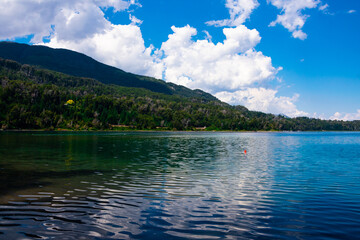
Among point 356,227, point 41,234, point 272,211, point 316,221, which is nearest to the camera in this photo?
point 41,234

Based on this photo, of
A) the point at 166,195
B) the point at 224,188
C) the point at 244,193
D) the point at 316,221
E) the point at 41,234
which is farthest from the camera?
the point at 224,188

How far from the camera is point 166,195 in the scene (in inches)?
947

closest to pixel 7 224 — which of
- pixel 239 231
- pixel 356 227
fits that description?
pixel 239 231

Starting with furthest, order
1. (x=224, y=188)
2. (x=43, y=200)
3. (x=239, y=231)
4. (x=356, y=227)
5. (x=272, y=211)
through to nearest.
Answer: (x=224, y=188) < (x=43, y=200) < (x=272, y=211) < (x=356, y=227) < (x=239, y=231)

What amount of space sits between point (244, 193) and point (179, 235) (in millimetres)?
12964

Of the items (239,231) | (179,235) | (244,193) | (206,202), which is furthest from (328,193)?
A: (179,235)

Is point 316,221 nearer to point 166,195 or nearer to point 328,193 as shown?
point 328,193

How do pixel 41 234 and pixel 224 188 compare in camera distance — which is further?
pixel 224 188

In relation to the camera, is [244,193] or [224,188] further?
[224,188]

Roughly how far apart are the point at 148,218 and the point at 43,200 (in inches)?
417

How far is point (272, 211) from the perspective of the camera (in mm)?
19594

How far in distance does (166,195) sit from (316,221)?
41.8 ft

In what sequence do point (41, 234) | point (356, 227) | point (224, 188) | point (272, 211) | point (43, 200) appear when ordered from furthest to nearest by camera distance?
point (224, 188) < point (43, 200) < point (272, 211) < point (356, 227) < point (41, 234)

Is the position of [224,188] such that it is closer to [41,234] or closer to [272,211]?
[272,211]
